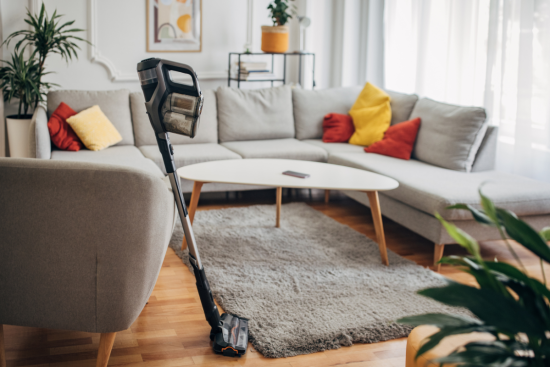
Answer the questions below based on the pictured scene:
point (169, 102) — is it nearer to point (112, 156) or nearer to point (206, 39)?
point (112, 156)

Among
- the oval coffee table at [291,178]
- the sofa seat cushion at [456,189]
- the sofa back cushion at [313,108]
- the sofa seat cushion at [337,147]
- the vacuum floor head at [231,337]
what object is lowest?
the vacuum floor head at [231,337]

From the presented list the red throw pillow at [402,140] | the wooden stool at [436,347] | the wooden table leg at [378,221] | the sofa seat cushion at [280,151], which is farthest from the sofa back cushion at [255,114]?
the wooden stool at [436,347]

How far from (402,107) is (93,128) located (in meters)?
2.35

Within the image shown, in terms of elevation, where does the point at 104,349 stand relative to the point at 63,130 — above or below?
below

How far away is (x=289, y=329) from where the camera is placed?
2287mm

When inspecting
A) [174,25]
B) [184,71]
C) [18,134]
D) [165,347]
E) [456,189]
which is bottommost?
[165,347]

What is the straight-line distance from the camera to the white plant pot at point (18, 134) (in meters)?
4.42

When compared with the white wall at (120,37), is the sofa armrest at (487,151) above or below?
below

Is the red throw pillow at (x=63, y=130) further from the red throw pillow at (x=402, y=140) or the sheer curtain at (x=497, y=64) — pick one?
the sheer curtain at (x=497, y=64)

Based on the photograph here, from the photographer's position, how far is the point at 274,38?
5289 mm

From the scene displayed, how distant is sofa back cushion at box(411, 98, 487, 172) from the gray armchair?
7.97 ft

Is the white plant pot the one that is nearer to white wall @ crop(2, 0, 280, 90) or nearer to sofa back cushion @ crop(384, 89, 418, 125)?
white wall @ crop(2, 0, 280, 90)

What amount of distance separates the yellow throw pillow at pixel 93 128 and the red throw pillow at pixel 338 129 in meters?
1.74

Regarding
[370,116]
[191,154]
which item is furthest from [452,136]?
[191,154]
